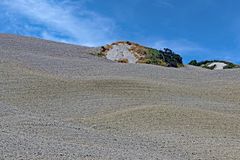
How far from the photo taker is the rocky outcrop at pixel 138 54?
1222 inches

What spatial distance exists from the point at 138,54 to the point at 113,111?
16232 millimetres

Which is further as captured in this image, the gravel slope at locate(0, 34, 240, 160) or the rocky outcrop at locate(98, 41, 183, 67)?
the rocky outcrop at locate(98, 41, 183, 67)

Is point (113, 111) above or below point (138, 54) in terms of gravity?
below

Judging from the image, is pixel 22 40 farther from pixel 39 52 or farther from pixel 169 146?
pixel 169 146

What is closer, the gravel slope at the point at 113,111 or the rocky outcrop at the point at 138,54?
the gravel slope at the point at 113,111

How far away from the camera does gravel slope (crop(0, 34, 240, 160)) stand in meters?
11.0

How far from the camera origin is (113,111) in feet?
51.9

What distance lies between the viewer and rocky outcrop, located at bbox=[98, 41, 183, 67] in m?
31.0

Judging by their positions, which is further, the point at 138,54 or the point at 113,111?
the point at 138,54

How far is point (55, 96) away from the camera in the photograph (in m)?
18.0

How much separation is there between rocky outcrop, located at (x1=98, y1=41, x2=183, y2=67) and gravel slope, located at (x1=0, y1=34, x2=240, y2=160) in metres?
5.31

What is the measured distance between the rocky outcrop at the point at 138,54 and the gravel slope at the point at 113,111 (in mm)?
5308

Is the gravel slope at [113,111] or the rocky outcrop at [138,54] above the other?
the rocky outcrop at [138,54]

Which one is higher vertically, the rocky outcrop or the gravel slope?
the rocky outcrop
